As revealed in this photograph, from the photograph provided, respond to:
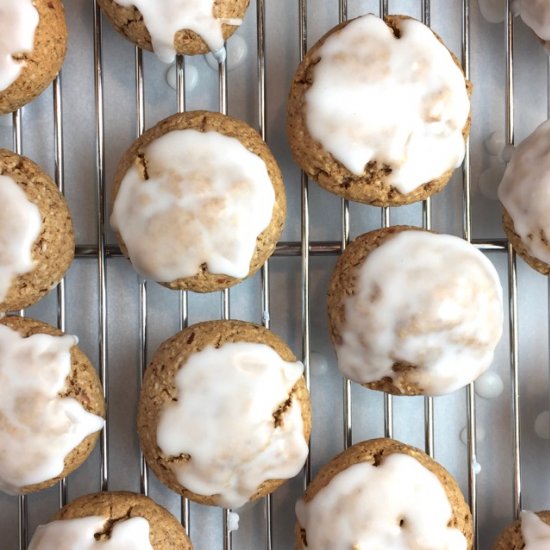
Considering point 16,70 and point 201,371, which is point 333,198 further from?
point 16,70

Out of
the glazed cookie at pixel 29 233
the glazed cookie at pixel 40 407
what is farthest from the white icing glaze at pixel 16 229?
the glazed cookie at pixel 40 407

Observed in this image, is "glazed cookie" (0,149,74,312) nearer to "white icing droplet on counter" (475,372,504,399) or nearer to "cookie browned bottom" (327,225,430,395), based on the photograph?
"cookie browned bottom" (327,225,430,395)

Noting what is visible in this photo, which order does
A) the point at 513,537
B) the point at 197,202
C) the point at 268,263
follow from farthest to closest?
the point at 268,263
the point at 513,537
the point at 197,202

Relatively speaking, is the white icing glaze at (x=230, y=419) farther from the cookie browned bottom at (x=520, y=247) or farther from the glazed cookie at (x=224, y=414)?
the cookie browned bottom at (x=520, y=247)

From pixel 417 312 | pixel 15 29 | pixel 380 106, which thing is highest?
pixel 15 29

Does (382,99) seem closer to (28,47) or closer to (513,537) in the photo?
(28,47)

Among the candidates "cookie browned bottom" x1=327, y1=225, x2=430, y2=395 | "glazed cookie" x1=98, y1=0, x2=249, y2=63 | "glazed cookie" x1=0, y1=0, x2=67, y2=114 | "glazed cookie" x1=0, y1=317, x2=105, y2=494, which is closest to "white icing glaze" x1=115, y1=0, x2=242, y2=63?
"glazed cookie" x1=98, y1=0, x2=249, y2=63

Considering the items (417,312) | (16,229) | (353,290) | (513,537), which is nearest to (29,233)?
(16,229)

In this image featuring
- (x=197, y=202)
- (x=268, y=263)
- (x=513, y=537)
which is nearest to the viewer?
(x=197, y=202)
